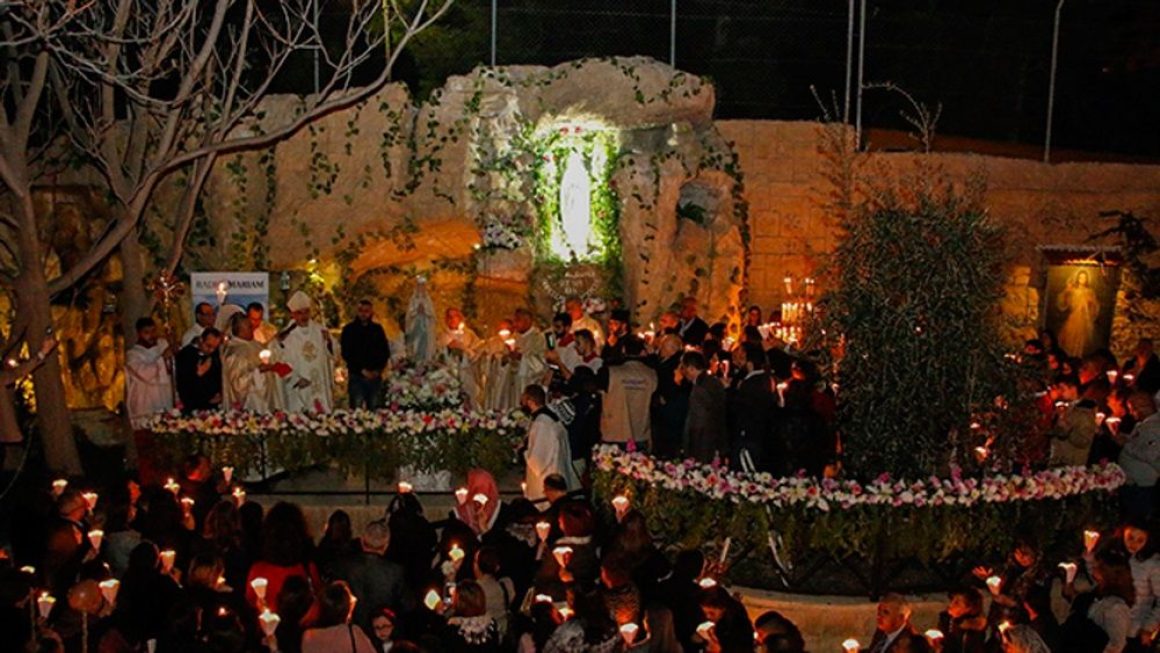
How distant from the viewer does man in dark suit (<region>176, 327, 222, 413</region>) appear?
14.7 meters

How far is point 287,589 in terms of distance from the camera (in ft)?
26.2

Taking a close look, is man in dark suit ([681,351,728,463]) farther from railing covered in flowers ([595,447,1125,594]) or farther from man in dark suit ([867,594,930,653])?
man in dark suit ([867,594,930,653])

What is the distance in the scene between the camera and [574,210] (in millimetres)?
19828

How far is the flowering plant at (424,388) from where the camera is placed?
14826 mm

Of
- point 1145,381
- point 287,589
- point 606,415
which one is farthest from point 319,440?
point 1145,381

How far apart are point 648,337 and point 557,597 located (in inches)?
349

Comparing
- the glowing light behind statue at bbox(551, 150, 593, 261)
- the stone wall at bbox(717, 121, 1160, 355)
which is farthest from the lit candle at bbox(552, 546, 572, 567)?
the stone wall at bbox(717, 121, 1160, 355)

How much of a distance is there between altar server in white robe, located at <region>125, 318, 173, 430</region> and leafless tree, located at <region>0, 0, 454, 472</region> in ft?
2.37

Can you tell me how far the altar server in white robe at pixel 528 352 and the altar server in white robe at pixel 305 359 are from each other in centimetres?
214

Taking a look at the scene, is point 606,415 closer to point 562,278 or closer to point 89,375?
point 562,278

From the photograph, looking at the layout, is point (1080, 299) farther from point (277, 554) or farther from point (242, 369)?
point (277, 554)

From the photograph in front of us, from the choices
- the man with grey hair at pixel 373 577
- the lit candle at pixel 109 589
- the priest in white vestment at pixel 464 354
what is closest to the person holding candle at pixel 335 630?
the man with grey hair at pixel 373 577

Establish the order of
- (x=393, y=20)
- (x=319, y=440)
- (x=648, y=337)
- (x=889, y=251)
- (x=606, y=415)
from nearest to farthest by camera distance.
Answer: (x=889, y=251), (x=606, y=415), (x=319, y=440), (x=648, y=337), (x=393, y=20)

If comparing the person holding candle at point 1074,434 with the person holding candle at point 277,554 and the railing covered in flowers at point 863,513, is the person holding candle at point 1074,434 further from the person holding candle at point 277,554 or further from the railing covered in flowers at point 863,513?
the person holding candle at point 277,554
